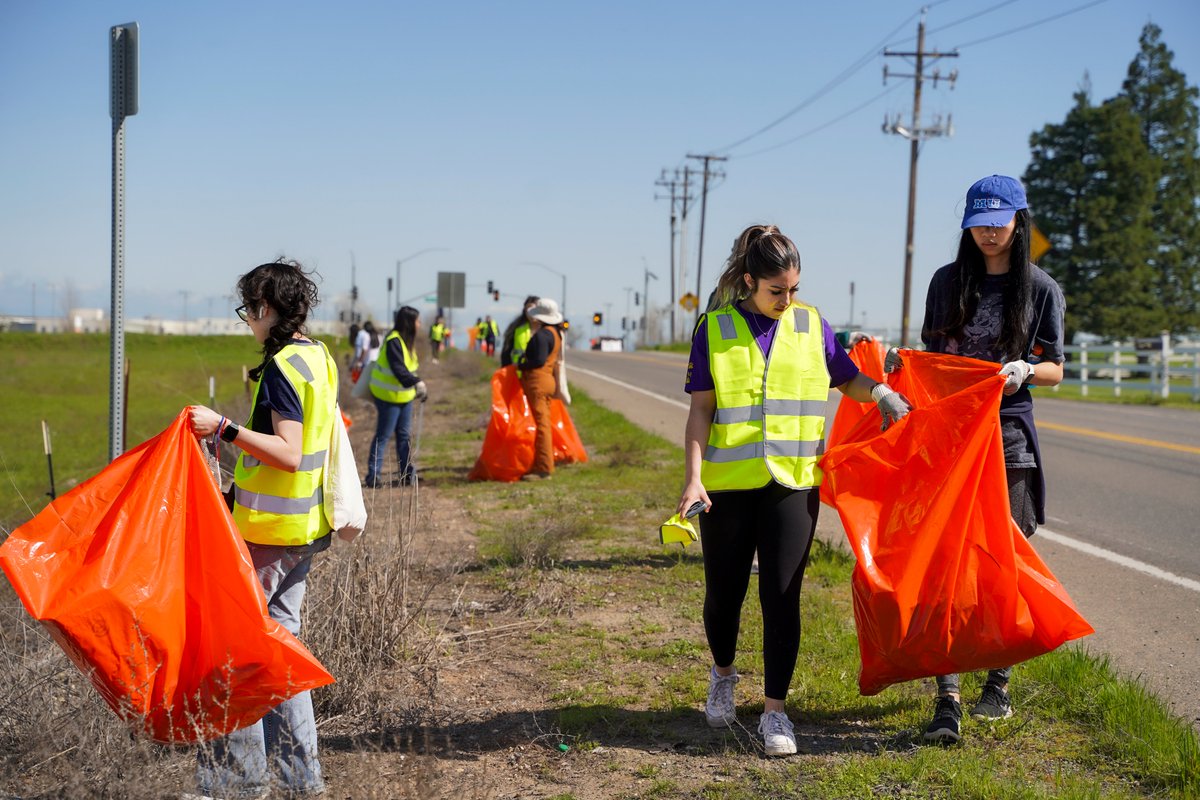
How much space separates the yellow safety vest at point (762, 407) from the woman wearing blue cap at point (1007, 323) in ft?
2.13

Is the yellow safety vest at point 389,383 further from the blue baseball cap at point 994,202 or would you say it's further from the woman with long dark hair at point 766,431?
the blue baseball cap at point 994,202

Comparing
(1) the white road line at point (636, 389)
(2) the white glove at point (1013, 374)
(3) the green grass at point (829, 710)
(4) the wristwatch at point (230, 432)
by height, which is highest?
(2) the white glove at point (1013, 374)

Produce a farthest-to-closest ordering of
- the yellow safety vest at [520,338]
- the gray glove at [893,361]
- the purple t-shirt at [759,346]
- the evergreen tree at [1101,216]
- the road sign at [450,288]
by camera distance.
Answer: the evergreen tree at [1101,216] < the road sign at [450,288] < the yellow safety vest at [520,338] < the gray glove at [893,361] < the purple t-shirt at [759,346]

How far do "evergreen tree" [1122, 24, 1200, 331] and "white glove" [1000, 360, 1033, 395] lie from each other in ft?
147

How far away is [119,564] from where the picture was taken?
333cm

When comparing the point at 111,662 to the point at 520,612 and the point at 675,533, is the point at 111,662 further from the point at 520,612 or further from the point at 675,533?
the point at 520,612

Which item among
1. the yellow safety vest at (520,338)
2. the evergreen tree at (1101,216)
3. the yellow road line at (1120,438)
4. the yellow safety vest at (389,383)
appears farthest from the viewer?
the evergreen tree at (1101,216)

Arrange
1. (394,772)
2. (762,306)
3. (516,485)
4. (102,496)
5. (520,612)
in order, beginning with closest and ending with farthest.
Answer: (102,496) < (394,772) < (762,306) < (520,612) < (516,485)

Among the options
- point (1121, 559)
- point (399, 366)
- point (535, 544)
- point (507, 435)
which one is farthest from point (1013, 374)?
point (399, 366)

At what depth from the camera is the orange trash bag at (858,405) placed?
15.7 feet

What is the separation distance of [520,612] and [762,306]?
8.02ft

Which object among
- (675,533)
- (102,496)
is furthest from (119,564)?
(675,533)

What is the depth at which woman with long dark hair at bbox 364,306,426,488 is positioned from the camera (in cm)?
1098

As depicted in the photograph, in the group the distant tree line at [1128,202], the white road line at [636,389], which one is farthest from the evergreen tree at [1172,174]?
the white road line at [636,389]
